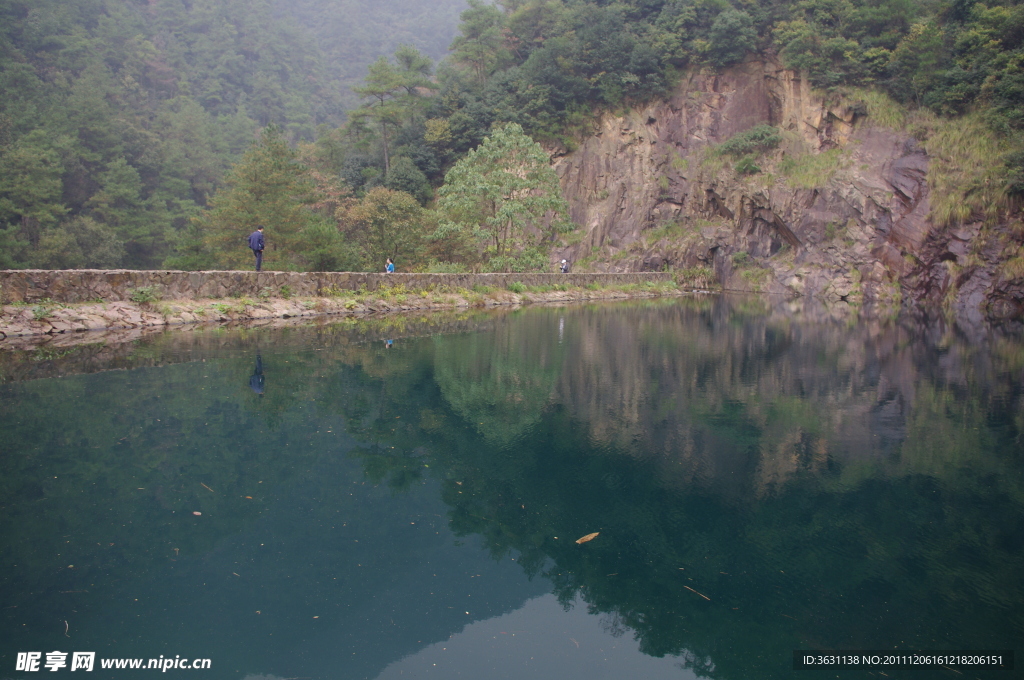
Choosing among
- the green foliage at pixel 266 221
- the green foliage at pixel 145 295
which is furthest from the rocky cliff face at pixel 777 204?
the green foliage at pixel 145 295

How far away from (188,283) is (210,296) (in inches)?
30.0

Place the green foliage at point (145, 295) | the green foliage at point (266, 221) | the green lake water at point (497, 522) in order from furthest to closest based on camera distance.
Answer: the green foliage at point (266, 221) < the green foliage at point (145, 295) < the green lake water at point (497, 522)

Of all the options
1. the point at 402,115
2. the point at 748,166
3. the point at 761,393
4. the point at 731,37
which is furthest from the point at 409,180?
Result: the point at 761,393

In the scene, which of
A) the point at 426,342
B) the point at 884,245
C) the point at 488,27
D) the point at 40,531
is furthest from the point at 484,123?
the point at 40,531

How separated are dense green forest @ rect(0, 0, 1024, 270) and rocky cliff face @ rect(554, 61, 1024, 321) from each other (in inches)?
89.0

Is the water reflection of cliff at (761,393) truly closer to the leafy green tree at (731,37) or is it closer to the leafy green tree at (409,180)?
the leafy green tree at (731,37)

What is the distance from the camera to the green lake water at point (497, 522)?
371 cm

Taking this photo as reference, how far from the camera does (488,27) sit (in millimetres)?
58625

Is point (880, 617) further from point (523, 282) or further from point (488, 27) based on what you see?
point (488, 27)

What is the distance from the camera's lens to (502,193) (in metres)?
31.7

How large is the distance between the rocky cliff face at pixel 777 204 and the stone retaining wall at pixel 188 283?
817 inches

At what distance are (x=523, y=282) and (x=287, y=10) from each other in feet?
485

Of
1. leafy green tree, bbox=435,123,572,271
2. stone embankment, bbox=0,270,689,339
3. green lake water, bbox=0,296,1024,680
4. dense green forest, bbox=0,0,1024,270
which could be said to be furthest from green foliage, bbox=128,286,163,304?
leafy green tree, bbox=435,123,572,271

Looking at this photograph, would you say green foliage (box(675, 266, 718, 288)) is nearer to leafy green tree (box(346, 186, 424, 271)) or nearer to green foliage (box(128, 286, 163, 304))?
leafy green tree (box(346, 186, 424, 271))
